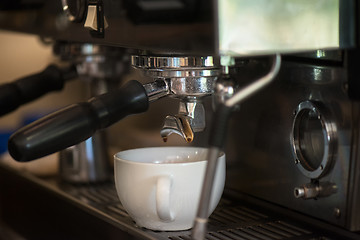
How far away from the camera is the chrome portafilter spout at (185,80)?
22.5 inches

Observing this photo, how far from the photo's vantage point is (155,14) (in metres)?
0.48

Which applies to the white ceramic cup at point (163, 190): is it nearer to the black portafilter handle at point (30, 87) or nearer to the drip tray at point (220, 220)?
the drip tray at point (220, 220)

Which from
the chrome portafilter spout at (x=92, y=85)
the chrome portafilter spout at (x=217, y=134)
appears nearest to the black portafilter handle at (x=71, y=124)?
the chrome portafilter spout at (x=217, y=134)

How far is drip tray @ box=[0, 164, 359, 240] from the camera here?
608 mm

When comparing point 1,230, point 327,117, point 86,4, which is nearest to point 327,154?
point 327,117

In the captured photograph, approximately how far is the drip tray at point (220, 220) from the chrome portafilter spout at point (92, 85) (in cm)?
4

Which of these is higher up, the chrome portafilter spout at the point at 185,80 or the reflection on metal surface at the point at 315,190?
the chrome portafilter spout at the point at 185,80

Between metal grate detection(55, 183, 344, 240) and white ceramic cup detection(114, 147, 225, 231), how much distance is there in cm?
2

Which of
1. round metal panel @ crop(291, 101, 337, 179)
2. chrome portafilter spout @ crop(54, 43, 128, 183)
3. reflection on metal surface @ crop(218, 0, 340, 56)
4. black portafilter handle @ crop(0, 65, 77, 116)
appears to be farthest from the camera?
chrome portafilter spout @ crop(54, 43, 128, 183)

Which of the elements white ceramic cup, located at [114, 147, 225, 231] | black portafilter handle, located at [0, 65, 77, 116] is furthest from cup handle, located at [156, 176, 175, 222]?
black portafilter handle, located at [0, 65, 77, 116]

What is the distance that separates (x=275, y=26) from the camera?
0.45 meters

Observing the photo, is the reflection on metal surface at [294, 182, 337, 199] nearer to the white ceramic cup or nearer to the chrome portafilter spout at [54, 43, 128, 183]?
the white ceramic cup

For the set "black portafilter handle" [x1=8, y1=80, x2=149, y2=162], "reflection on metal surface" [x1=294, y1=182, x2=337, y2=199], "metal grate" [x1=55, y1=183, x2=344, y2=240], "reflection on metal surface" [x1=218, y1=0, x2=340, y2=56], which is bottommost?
"metal grate" [x1=55, y1=183, x2=344, y2=240]

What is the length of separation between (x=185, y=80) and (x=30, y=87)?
255mm
